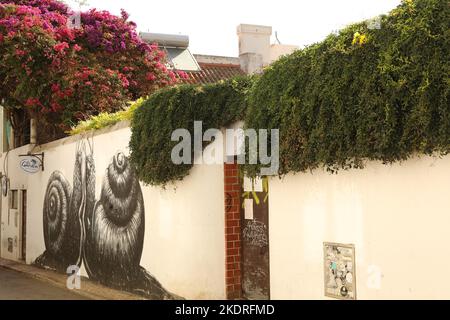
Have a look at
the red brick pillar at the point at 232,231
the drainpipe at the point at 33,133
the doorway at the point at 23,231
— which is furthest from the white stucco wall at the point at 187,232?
the doorway at the point at 23,231

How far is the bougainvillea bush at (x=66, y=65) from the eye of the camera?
14031 millimetres

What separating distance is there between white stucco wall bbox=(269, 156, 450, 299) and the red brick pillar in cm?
123

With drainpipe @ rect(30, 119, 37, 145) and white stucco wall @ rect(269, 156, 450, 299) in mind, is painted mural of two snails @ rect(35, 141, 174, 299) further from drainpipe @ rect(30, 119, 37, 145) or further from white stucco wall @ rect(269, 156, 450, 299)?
white stucco wall @ rect(269, 156, 450, 299)

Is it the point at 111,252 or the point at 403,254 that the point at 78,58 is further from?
the point at 403,254

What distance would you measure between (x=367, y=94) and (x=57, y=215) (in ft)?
33.8

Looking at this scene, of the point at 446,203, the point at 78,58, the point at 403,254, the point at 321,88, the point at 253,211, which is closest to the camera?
the point at 446,203

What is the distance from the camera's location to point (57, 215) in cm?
1355

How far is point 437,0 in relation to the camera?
471 cm

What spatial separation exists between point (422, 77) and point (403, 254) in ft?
5.47

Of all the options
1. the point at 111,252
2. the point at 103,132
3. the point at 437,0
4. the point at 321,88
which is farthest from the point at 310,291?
the point at 103,132

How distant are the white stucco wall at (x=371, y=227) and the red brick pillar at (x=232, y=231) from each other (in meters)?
1.23

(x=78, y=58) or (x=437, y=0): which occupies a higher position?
(x=78, y=58)

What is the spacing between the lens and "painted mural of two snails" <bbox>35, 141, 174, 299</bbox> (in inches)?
386

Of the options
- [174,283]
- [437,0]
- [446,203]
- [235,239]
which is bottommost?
[174,283]
